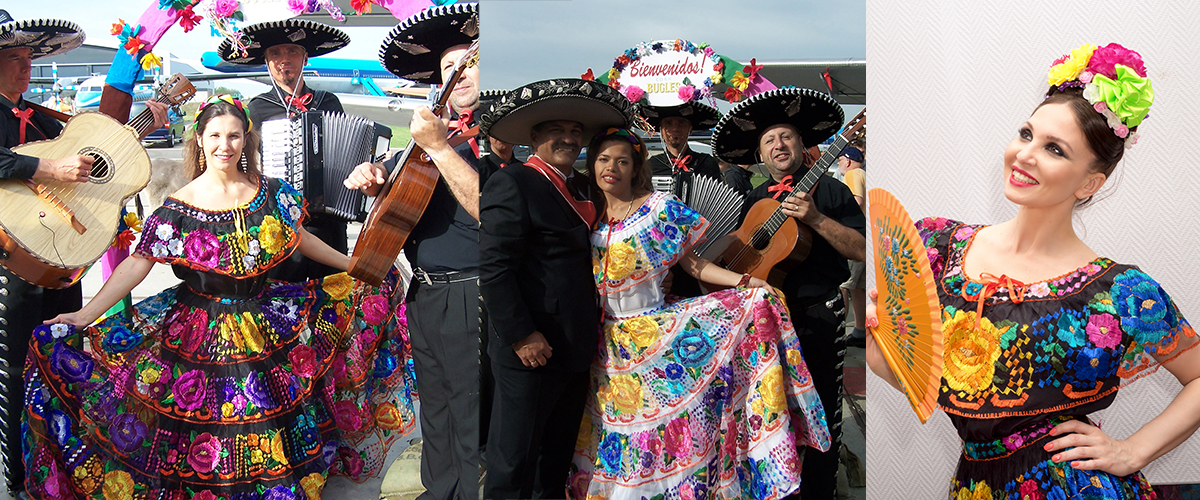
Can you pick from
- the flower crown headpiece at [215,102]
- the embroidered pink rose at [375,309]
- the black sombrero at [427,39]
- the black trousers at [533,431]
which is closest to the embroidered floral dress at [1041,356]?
the black trousers at [533,431]

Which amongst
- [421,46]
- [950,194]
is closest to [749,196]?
[950,194]

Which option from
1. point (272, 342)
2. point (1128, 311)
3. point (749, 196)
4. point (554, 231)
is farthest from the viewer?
point (272, 342)

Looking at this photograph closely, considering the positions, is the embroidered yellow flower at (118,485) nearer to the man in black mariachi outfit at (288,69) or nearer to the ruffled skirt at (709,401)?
the man in black mariachi outfit at (288,69)

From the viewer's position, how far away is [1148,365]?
206 centimetres

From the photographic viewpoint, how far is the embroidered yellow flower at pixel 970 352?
2053 mm

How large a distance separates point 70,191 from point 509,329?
7.14 feet

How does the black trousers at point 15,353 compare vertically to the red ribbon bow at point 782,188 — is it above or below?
below

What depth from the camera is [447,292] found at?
331cm

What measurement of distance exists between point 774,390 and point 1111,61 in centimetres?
135

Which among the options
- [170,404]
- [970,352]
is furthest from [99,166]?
[970,352]

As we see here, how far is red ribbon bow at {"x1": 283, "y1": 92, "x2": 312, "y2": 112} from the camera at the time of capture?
3.57 m

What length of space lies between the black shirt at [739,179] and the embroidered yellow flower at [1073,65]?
101 centimetres

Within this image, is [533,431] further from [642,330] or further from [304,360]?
[304,360]

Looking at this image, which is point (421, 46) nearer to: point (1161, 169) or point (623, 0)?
point (623, 0)
